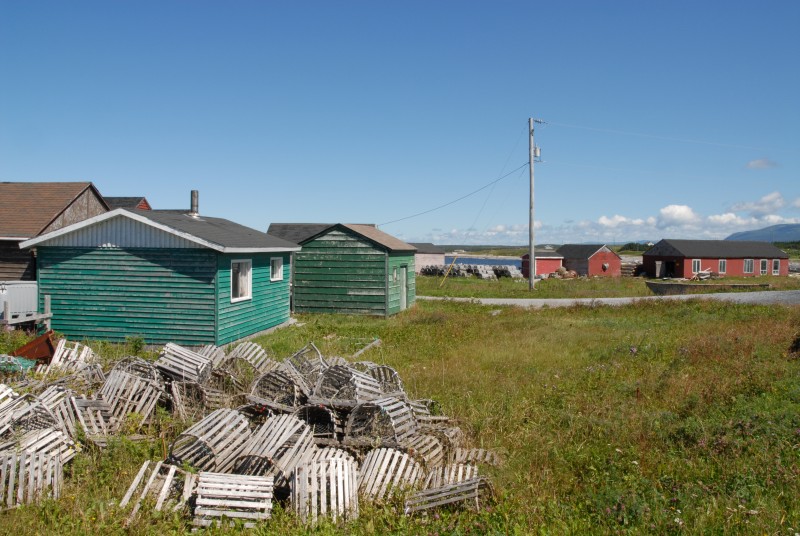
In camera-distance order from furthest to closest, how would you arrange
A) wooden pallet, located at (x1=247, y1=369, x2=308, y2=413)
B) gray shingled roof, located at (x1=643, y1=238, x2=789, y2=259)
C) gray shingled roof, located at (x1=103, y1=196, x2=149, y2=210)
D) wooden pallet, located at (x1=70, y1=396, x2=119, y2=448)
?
gray shingled roof, located at (x1=643, y1=238, x2=789, y2=259) → gray shingled roof, located at (x1=103, y1=196, x2=149, y2=210) → wooden pallet, located at (x1=247, y1=369, x2=308, y2=413) → wooden pallet, located at (x1=70, y1=396, x2=119, y2=448)

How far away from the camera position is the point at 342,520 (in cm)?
569

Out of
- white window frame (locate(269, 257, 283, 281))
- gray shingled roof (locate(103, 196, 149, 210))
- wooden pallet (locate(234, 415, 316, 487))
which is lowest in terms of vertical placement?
wooden pallet (locate(234, 415, 316, 487))

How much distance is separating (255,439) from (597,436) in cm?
427

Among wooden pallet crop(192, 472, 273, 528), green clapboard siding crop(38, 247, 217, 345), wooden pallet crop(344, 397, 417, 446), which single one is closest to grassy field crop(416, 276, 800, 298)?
green clapboard siding crop(38, 247, 217, 345)

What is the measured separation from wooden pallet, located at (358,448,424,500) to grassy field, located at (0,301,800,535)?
24 centimetres

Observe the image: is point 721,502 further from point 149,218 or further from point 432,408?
point 149,218

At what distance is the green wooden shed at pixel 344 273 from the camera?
21344 mm

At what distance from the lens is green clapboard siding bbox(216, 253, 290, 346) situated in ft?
48.3

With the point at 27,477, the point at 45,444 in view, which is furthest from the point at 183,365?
the point at 27,477

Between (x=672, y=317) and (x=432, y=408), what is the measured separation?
13.2 m

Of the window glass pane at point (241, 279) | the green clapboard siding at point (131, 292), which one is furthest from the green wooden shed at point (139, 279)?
the window glass pane at point (241, 279)

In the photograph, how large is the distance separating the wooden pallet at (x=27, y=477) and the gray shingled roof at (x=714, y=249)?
4800 cm

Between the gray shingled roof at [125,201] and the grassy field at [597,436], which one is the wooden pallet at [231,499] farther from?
the gray shingled roof at [125,201]

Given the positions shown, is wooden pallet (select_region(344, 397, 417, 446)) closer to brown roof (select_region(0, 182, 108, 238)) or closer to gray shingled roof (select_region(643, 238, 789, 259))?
brown roof (select_region(0, 182, 108, 238))
